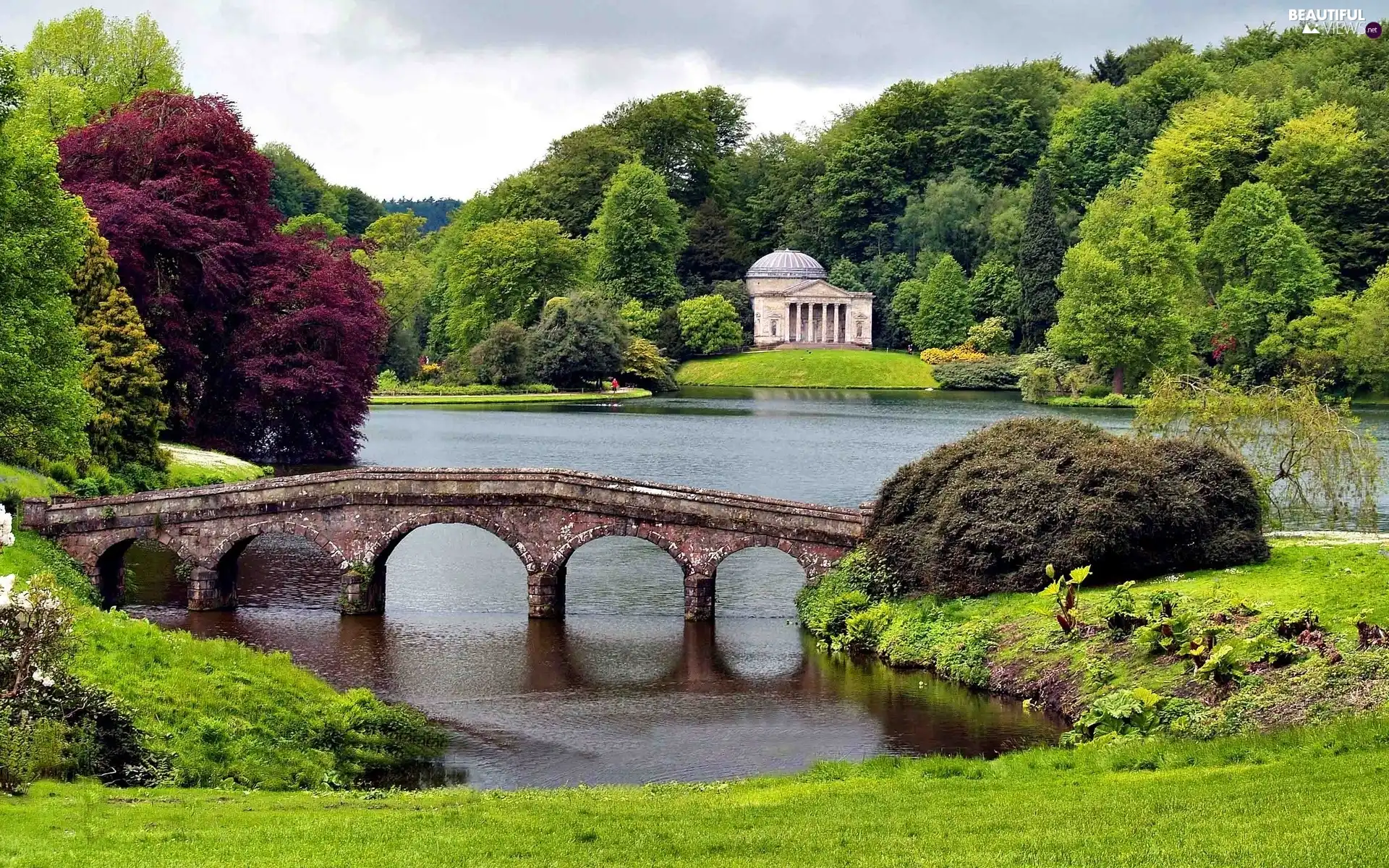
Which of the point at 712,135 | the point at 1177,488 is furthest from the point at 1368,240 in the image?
the point at 1177,488

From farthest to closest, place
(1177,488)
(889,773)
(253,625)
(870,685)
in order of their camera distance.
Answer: (253,625) < (1177,488) < (870,685) < (889,773)

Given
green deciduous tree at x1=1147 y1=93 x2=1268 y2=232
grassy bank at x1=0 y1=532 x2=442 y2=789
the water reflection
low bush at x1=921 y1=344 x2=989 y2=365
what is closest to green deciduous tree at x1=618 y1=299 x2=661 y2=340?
low bush at x1=921 y1=344 x2=989 y2=365

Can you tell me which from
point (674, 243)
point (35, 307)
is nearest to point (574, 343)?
point (674, 243)

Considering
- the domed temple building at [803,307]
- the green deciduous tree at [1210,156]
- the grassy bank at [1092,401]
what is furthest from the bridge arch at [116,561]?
the domed temple building at [803,307]

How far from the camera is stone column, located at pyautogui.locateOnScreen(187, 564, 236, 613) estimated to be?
43.2 m

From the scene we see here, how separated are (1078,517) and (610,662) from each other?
37.7 feet

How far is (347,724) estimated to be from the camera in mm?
28625

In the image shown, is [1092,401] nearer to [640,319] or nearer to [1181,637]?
[640,319]

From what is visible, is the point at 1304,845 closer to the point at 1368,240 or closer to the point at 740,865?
the point at 740,865

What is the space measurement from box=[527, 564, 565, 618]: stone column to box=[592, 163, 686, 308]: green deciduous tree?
4077 inches

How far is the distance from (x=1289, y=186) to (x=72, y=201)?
96202mm

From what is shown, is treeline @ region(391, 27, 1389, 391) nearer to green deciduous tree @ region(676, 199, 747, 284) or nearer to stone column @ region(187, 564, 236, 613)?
green deciduous tree @ region(676, 199, 747, 284)

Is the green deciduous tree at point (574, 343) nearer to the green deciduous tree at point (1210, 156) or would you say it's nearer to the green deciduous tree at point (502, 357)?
the green deciduous tree at point (502, 357)

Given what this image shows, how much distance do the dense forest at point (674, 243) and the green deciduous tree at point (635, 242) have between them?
0.30 meters
